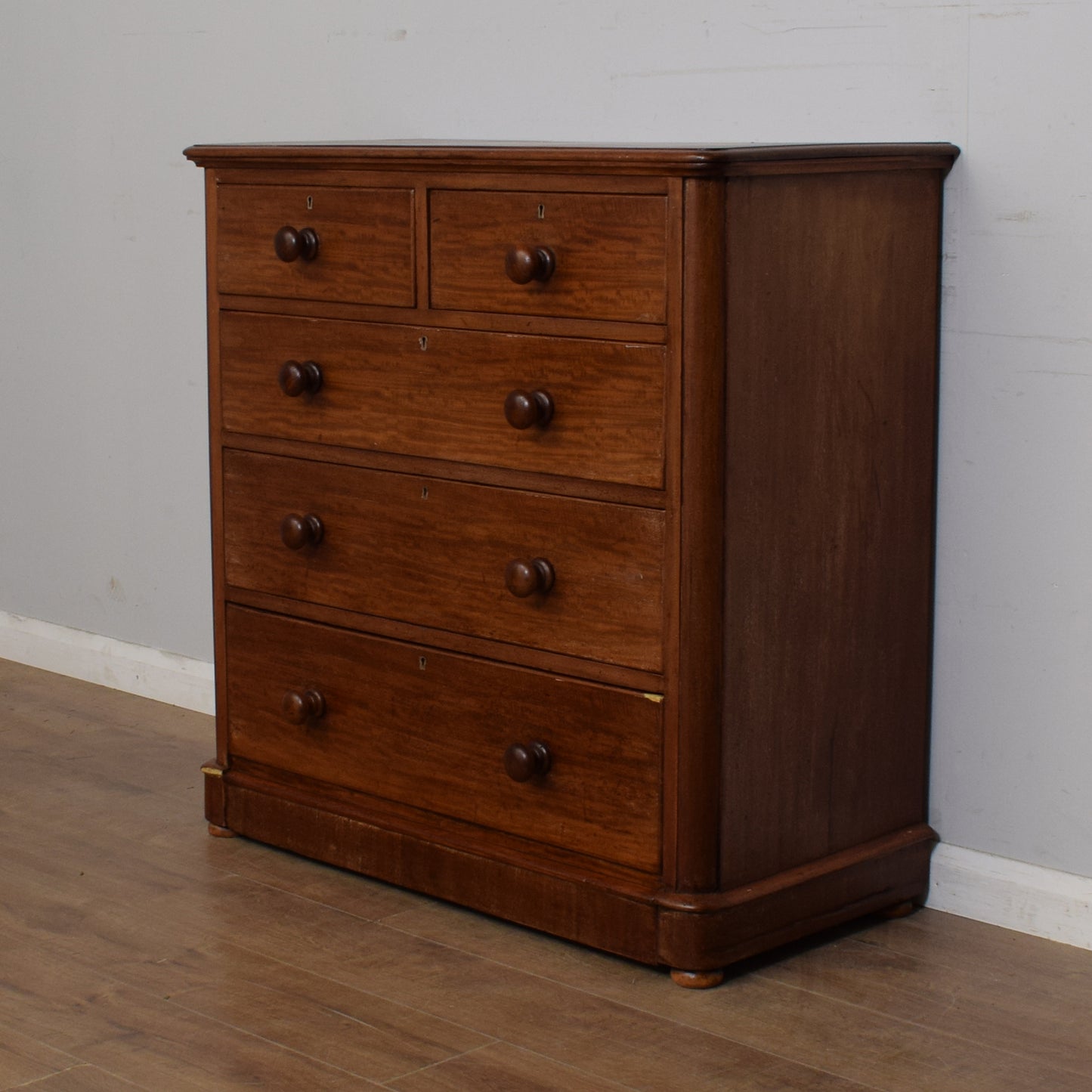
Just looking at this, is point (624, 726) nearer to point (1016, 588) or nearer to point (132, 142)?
point (1016, 588)

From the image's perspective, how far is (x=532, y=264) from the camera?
218 centimetres

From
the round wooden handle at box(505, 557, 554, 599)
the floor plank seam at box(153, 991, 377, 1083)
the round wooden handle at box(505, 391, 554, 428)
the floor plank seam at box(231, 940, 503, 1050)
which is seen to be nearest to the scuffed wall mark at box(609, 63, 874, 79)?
the round wooden handle at box(505, 391, 554, 428)

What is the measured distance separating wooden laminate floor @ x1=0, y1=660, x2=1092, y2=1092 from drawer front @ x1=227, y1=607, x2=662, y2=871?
15 cm

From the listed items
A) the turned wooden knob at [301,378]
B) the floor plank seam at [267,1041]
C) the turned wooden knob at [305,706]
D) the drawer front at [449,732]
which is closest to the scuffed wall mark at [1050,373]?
the drawer front at [449,732]

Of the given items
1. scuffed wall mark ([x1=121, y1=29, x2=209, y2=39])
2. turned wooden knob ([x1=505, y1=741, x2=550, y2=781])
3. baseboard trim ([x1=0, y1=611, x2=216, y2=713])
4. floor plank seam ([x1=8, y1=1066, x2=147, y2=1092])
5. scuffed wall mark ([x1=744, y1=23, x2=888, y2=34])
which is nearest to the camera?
floor plank seam ([x1=8, y1=1066, x2=147, y2=1092])

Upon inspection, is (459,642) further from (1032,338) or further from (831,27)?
(831,27)

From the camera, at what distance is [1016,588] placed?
2.37 m

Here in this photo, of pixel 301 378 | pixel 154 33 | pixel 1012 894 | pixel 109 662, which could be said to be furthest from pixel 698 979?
pixel 154 33

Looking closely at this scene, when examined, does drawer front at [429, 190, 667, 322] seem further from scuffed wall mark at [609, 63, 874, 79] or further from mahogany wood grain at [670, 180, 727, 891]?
scuffed wall mark at [609, 63, 874, 79]

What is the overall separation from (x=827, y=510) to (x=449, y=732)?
1.93 ft

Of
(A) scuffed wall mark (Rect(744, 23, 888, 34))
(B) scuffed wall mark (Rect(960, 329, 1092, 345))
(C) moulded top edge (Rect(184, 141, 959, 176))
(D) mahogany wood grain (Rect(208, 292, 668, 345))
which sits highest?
(A) scuffed wall mark (Rect(744, 23, 888, 34))

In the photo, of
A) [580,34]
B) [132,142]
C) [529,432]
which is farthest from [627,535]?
[132,142]

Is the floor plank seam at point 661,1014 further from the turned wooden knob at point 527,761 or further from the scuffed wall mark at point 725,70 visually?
the scuffed wall mark at point 725,70

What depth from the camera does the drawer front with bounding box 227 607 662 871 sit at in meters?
2.22
